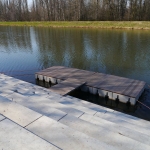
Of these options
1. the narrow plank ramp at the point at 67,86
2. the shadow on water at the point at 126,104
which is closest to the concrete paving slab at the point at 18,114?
the narrow plank ramp at the point at 67,86

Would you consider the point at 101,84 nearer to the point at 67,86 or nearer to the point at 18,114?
the point at 67,86

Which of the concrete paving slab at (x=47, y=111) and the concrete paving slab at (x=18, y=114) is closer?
the concrete paving slab at (x=18, y=114)

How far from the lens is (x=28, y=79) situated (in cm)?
1035

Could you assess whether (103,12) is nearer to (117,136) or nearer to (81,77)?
(81,77)

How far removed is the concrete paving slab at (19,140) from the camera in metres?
2.37

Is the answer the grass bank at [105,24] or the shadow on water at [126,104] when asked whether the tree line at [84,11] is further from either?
the shadow on water at [126,104]

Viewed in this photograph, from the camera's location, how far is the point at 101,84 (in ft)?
26.8

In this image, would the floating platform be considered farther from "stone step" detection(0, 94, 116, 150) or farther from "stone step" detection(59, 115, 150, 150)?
"stone step" detection(0, 94, 116, 150)

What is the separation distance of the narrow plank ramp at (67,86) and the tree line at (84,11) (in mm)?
39081

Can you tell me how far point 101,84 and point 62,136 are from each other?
576 cm

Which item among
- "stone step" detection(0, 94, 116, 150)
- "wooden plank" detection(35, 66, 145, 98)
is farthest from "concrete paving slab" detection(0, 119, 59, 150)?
"wooden plank" detection(35, 66, 145, 98)

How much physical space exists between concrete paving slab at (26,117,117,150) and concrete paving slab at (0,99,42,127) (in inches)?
5.8

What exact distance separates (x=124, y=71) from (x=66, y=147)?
9510 millimetres

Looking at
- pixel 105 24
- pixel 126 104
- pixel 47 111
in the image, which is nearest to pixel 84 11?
pixel 105 24
